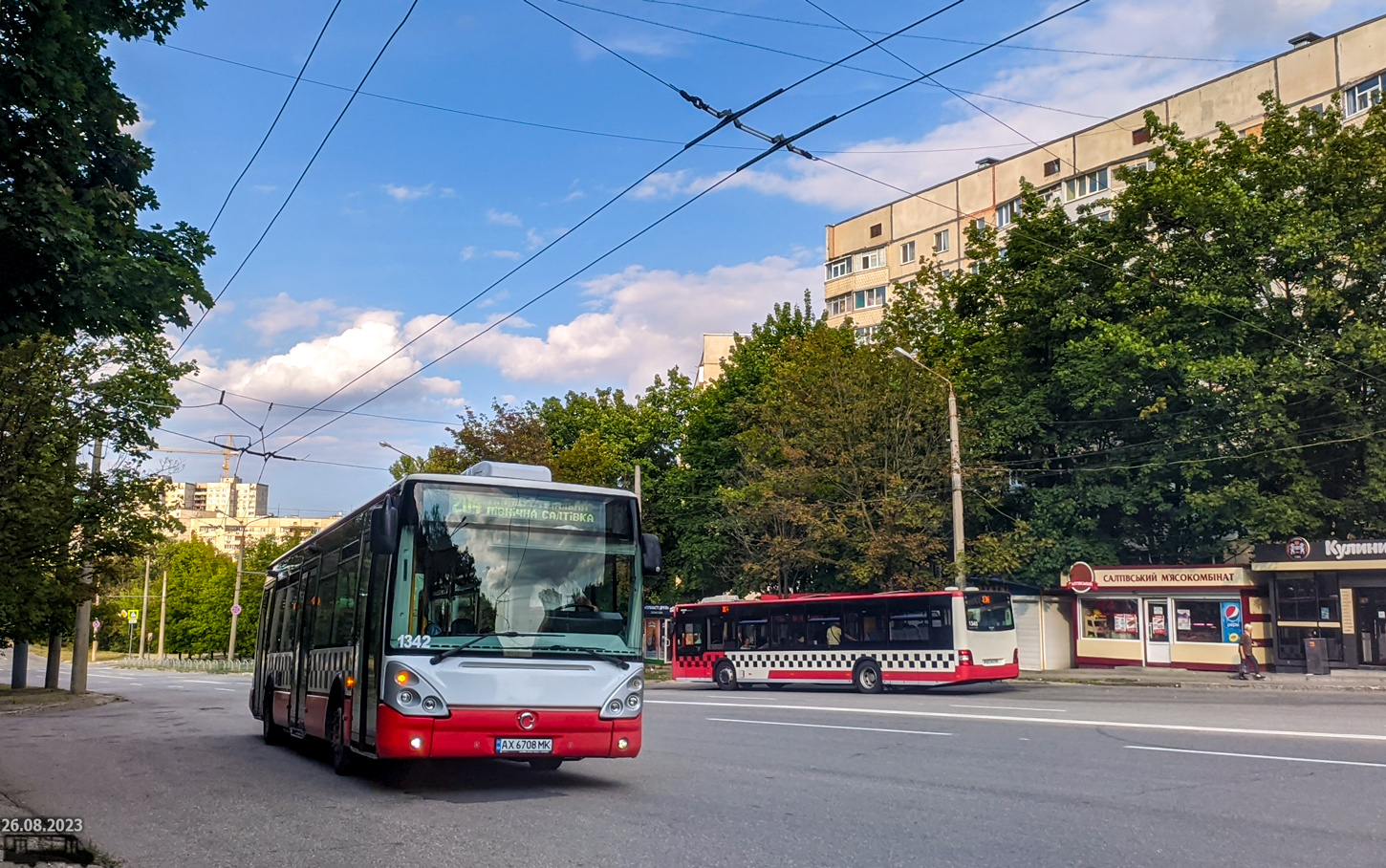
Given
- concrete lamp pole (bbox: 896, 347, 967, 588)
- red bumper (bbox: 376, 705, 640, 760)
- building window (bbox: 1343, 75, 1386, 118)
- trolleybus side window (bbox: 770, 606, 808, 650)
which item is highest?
building window (bbox: 1343, 75, 1386, 118)

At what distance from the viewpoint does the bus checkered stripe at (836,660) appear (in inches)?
1175

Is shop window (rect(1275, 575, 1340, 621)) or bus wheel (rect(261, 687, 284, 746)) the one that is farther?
shop window (rect(1275, 575, 1340, 621))

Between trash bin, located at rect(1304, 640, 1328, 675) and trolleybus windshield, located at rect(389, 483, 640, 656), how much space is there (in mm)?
25966

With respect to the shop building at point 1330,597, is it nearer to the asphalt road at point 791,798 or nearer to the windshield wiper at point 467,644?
the asphalt road at point 791,798

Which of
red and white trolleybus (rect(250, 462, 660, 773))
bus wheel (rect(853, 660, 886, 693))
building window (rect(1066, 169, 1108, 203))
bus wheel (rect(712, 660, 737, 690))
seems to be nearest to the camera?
red and white trolleybus (rect(250, 462, 660, 773))

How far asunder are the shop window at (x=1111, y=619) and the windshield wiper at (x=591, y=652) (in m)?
29.3

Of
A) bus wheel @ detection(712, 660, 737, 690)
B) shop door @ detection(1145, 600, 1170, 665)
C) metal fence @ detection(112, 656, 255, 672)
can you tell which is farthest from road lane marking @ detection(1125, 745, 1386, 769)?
metal fence @ detection(112, 656, 255, 672)

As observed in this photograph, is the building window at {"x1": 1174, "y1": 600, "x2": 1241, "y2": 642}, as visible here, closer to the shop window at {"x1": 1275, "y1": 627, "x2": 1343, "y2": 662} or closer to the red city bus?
the shop window at {"x1": 1275, "y1": 627, "x2": 1343, "y2": 662}

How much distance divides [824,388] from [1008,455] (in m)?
7.16

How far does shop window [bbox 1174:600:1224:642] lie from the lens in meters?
34.7

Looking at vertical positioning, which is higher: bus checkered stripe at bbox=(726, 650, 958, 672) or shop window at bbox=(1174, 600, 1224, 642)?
shop window at bbox=(1174, 600, 1224, 642)

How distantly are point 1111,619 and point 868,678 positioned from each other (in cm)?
1047

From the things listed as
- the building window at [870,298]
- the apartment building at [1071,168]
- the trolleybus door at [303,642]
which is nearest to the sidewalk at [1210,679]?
the apartment building at [1071,168]

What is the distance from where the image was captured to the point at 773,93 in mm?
11875
